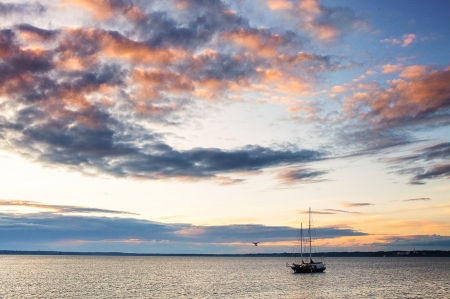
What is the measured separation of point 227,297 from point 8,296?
41.7 metres

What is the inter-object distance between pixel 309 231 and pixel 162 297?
74.5 metres

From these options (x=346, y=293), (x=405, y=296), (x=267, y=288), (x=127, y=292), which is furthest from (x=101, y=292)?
(x=405, y=296)

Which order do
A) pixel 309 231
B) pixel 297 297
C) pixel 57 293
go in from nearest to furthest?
pixel 297 297
pixel 57 293
pixel 309 231

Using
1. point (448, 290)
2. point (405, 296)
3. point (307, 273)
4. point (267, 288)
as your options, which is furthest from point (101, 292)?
point (307, 273)

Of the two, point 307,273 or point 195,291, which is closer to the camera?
point 195,291

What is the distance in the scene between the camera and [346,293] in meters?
89.4

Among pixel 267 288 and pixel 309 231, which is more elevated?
pixel 309 231

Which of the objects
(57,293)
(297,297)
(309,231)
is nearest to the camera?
(297,297)

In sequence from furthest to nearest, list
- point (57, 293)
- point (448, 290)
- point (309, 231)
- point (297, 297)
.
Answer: point (309, 231) < point (448, 290) < point (57, 293) < point (297, 297)

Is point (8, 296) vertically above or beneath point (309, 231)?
beneath

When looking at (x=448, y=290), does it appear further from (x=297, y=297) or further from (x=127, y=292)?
(x=127, y=292)

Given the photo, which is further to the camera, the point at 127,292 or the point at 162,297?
the point at 127,292

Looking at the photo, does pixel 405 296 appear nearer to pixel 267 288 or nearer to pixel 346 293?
pixel 346 293

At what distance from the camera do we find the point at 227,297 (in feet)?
270
